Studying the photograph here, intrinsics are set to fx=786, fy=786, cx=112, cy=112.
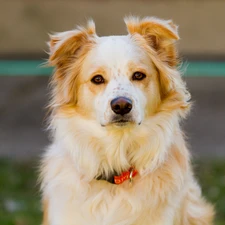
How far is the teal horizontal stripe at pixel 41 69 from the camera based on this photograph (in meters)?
12.7

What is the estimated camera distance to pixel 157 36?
5.44 m

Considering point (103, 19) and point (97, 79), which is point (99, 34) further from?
point (97, 79)

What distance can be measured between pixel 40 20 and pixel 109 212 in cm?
814

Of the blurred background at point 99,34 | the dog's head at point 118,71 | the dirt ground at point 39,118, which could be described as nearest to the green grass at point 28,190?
the dirt ground at point 39,118

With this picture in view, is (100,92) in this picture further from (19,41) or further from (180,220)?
(19,41)

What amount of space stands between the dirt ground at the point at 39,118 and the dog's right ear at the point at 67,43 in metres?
4.11

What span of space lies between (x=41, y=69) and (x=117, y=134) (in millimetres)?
7525

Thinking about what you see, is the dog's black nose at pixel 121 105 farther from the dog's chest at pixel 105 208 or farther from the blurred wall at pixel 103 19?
the blurred wall at pixel 103 19

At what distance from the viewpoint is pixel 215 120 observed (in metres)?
11.2

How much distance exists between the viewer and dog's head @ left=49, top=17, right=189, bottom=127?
17.0 ft

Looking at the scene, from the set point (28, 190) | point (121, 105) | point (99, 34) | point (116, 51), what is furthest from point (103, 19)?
point (121, 105)

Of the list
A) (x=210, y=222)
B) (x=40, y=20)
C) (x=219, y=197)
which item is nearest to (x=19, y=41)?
(x=40, y=20)

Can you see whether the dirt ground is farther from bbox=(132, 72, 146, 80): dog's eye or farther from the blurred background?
bbox=(132, 72, 146, 80): dog's eye

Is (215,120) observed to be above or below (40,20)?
below
